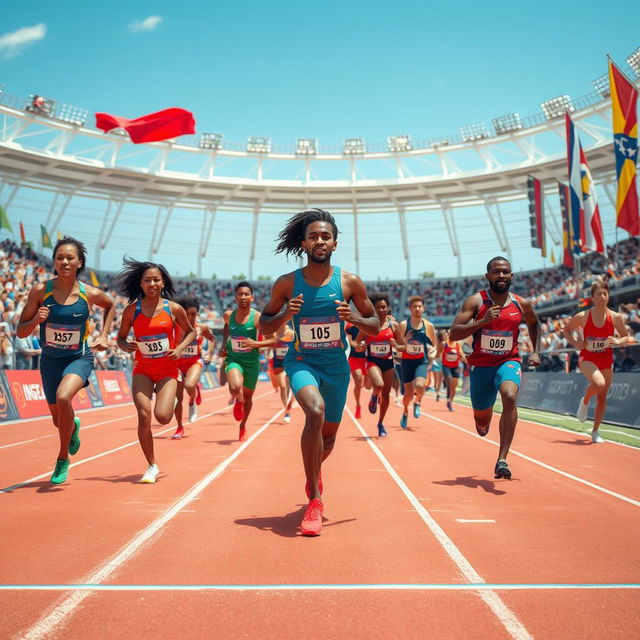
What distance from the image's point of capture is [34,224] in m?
49.3

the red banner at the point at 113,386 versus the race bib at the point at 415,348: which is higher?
the race bib at the point at 415,348

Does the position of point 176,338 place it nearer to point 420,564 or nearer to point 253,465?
point 253,465

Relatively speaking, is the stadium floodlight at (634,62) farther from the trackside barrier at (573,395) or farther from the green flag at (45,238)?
the green flag at (45,238)

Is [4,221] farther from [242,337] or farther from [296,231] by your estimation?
[296,231]

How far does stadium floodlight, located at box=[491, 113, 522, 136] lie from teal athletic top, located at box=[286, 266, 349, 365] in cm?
4410

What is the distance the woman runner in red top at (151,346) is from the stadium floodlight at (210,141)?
42.9 m

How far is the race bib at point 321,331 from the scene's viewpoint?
17.0 feet

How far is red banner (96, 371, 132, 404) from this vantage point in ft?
72.0

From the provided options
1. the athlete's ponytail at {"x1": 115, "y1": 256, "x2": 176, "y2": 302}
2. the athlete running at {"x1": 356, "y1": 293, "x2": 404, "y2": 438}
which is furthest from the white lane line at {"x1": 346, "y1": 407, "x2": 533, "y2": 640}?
the athlete running at {"x1": 356, "y1": 293, "x2": 404, "y2": 438}

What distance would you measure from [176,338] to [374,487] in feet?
10.2

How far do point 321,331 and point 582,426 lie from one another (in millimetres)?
10074

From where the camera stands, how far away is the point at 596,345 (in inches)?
414

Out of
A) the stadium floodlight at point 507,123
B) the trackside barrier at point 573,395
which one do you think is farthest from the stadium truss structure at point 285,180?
the trackside barrier at point 573,395

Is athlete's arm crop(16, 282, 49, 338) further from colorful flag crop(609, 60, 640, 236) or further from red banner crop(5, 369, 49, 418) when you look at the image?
colorful flag crop(609, 60, 640, 236)
